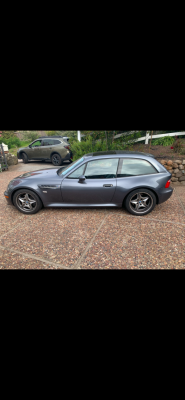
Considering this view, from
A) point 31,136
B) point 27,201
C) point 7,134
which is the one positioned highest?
point 7,134

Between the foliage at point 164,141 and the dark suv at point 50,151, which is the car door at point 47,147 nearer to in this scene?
the dark suv at point 50,151

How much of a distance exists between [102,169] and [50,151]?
6354 millimetres

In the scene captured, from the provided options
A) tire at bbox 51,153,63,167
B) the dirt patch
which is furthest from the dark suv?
the dirt patch

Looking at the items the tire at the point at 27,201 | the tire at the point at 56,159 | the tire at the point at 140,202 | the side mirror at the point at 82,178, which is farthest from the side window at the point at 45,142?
the tire at the point at 140,202

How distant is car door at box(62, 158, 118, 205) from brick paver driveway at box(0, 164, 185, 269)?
42cm

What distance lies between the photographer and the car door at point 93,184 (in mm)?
3779

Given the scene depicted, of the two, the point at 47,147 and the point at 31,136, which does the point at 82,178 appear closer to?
the point at 47,147

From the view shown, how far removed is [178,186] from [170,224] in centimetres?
296

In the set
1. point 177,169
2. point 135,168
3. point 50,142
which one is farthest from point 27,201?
point 50,142

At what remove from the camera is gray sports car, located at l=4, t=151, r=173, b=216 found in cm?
378

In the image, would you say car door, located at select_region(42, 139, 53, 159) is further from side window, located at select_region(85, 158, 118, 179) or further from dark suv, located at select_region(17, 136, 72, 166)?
side window, located at select_region(85, 158, 118, 179)

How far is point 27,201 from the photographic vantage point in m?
4.03
